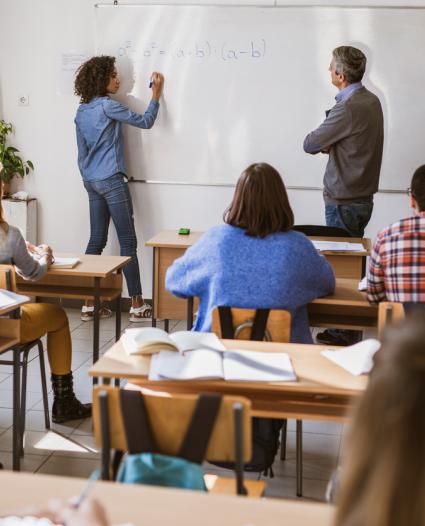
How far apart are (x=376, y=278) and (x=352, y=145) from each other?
204cm

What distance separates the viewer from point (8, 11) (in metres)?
6.05

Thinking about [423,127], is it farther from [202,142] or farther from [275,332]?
[275,332]

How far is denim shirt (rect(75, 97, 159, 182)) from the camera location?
18.8ft

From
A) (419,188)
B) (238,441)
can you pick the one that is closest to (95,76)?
(419,188)

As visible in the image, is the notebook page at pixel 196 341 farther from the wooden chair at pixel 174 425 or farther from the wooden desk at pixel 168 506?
the wooden desk at pixel 168 506

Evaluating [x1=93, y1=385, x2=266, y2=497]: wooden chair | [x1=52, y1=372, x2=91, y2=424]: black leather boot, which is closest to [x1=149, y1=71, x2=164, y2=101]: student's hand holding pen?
[x1=52, y1=372, x2=91, y2=424]: black leather boot

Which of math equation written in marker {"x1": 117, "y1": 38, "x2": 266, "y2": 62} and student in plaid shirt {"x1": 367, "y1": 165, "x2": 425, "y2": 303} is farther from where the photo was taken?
math equation written in marker {"x1": 117, "y1": 38, "x2": 266, "y2": 62}

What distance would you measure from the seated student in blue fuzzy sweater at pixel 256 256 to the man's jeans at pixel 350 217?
7.04ft

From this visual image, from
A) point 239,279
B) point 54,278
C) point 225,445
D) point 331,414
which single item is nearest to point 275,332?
point 239,279

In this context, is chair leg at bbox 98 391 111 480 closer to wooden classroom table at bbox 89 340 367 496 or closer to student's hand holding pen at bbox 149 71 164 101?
wooden classroom table at bbox 89 340 367 496

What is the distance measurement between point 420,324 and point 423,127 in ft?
16.4

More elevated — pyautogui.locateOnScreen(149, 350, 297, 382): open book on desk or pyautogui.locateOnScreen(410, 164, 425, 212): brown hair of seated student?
pyautogui.locateOnScreen(410, 164, 425, 212): brown hair of seated student

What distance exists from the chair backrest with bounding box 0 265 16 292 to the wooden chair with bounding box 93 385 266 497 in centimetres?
161

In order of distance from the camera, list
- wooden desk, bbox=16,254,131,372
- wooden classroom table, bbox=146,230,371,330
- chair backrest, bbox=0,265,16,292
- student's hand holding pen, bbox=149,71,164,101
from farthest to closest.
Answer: student's hand holding pen, bbox=149,71,164,101 < wooden classroom table, bbox=146,230,371,330 < wooden desk, bbox=16,254,131,372 < chair backrest, bbox=0,265,16,292
